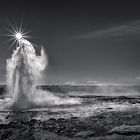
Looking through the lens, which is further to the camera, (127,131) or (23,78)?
(23,78)

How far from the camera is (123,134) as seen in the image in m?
18.2

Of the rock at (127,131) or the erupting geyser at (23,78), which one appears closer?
the rock at (127,131)

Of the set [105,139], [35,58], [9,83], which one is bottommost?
[105,139]

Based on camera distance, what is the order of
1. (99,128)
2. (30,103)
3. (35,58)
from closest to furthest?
(99,128) < (30,103) < (35,58)

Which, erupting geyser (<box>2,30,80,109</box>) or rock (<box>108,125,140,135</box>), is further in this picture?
erupting geyser (<box>2,30,80,109</box>)

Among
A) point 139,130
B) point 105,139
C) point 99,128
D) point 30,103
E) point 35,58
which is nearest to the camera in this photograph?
point 105,139

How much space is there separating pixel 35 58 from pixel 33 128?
3229cm

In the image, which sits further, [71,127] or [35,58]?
[35,58]

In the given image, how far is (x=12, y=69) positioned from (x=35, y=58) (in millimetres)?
5787

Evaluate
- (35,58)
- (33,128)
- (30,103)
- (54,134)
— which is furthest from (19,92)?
(54,134)

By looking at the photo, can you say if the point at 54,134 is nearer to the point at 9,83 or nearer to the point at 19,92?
the point at 19,92

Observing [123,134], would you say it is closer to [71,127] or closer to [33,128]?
[71,127]

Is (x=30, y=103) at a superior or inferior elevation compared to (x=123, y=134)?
superior

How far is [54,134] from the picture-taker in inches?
739
